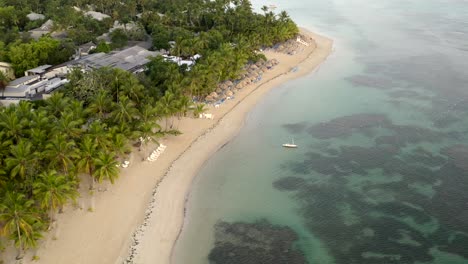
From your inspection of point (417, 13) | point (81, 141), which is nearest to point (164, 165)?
point (81, 141)

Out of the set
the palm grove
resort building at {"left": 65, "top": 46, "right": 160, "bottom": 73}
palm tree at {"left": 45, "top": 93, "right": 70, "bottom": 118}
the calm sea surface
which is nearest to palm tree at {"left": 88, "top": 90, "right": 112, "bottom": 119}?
the palm grove

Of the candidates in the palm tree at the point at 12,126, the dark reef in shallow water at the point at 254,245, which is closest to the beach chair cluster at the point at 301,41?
the dark reef in shallow water at the point at 254,245

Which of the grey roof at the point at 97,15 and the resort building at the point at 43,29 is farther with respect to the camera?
the grey roof at the point at 97,15

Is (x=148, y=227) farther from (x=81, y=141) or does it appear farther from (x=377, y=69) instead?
(x=377, y=69)

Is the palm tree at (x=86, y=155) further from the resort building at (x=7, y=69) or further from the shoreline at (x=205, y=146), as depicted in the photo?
the resort building at (x=7, y=69)

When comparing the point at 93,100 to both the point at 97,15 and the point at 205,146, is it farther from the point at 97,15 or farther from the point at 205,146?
the point at 97,15
